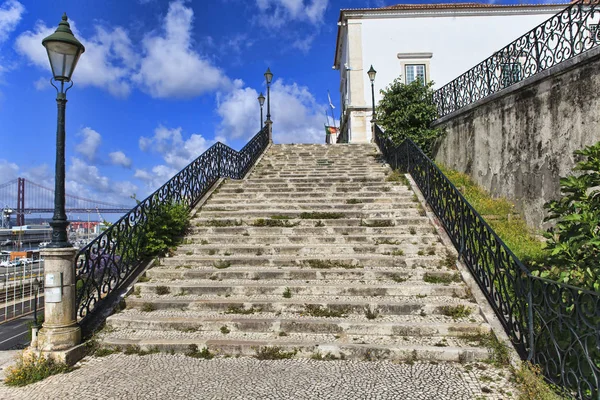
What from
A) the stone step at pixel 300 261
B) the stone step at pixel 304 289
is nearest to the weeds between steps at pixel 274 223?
the stone step at pixel 300 261

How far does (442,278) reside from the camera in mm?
5578

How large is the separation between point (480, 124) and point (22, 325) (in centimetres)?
1966

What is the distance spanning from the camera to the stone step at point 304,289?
5.32 metres

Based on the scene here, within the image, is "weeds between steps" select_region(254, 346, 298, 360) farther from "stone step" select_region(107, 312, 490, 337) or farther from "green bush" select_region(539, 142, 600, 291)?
"green bush" select_region(539, 142, 600, 291)

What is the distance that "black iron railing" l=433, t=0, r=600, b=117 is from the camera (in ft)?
22.4

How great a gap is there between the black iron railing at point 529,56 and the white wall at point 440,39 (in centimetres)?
846

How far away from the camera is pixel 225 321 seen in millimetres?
4848

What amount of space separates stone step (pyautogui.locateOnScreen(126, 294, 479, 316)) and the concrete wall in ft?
12.2

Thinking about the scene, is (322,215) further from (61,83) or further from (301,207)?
(61,83)

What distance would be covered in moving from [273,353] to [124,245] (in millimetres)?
3336

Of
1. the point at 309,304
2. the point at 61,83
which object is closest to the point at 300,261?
the point at 309,304

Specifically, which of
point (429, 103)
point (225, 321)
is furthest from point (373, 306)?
point (429, 103)

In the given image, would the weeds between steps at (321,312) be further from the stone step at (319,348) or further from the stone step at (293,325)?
the stone step at (319,348)

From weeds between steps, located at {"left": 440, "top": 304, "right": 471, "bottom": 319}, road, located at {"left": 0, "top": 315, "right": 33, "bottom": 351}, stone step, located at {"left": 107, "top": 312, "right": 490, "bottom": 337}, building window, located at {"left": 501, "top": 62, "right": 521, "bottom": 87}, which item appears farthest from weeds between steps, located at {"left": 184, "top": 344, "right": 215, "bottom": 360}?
road, located at {"left": 0, "top": 315, "right": 33, "bottom": 351}
